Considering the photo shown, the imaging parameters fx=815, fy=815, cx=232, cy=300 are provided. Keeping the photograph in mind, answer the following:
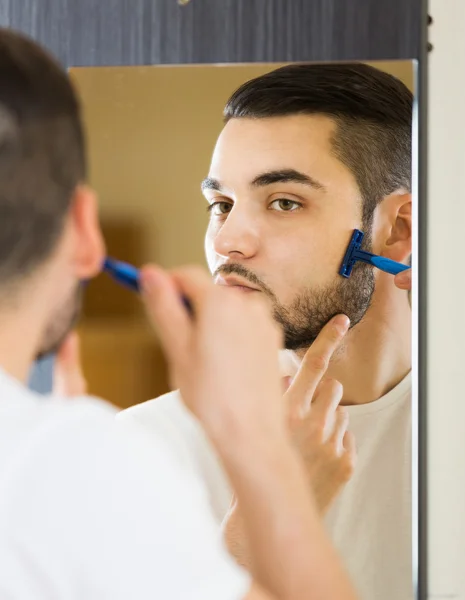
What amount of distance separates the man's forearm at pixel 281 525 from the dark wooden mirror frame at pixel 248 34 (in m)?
0.27

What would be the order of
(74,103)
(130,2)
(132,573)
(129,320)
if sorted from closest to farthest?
(132,573), (74,103), (129,320), (130,2)

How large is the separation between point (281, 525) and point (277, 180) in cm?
39

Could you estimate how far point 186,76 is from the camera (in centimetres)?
94

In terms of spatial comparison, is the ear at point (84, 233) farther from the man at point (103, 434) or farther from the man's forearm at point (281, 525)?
the man's forearm at point (281, 525)

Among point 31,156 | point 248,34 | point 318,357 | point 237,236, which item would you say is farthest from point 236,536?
point 248,34

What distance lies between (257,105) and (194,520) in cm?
53

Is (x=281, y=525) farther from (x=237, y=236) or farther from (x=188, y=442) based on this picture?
(x=237, y=236)

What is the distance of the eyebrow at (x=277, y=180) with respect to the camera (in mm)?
900

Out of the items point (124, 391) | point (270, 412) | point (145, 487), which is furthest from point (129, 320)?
point (145, 487)

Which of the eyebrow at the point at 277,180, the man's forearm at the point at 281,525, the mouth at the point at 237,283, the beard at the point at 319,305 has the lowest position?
the man's forearm at the point at 281,525

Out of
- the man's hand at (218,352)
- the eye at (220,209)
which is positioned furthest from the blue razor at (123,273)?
the eye at (220,209)

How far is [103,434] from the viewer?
0.54 m

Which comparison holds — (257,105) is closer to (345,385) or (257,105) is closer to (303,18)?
(303,18)

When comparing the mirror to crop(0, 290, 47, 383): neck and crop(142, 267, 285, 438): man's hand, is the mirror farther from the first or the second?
crop(0, 290, 47, 383): neck
